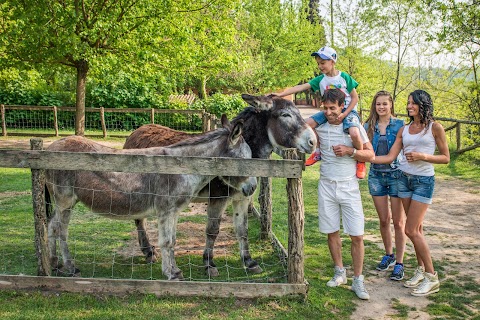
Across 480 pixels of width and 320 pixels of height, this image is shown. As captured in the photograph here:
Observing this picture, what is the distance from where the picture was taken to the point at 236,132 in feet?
16.7

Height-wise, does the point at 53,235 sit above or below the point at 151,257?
above

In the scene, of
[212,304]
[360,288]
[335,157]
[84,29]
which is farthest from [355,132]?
[84,29]

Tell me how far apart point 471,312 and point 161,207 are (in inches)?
133

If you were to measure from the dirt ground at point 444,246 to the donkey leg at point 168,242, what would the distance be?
1967mm

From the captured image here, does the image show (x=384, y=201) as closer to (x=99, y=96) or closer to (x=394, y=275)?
(x=394, y=275)

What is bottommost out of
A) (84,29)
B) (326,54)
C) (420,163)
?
(420,163)

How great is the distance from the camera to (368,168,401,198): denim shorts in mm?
5336

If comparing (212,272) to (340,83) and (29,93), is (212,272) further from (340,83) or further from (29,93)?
(29,93)

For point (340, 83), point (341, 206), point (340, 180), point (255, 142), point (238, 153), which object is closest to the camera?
point (340, 180)

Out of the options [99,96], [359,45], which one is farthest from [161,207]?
[359,45]

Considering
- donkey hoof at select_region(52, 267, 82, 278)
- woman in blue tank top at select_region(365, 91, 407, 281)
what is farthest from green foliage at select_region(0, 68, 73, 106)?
woman in blue tank top at select_region(365, 91, 407, 281)

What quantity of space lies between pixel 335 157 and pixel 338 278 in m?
1.42

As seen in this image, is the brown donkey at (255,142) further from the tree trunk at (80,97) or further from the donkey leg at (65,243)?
the tree trunk at (80,97)

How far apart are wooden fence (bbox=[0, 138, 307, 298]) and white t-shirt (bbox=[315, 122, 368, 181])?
442mm
